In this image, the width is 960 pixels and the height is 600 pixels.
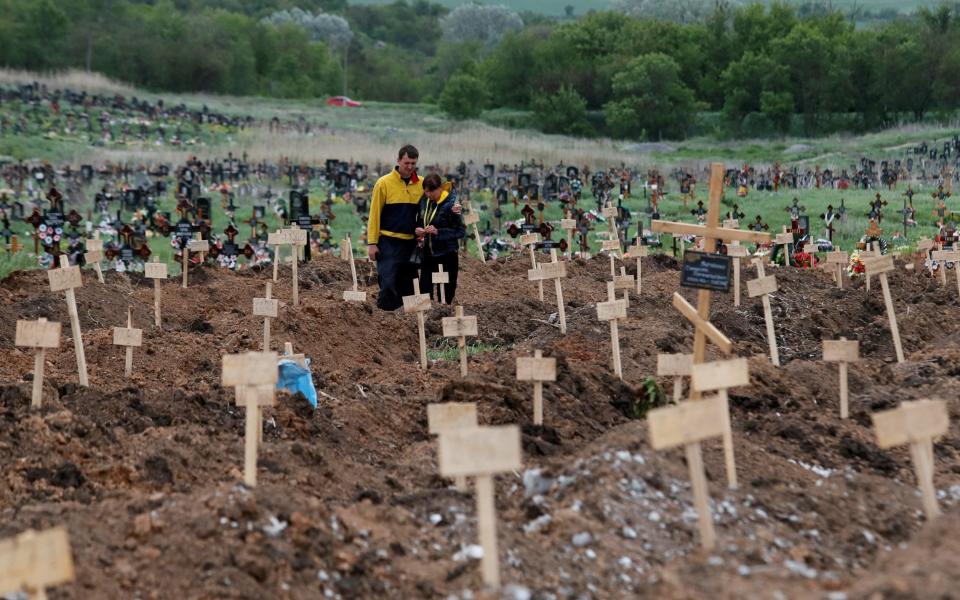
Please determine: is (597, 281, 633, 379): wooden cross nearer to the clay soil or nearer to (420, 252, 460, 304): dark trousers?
the clay soil

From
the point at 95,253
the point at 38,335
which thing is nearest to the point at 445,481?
the point at 38,335

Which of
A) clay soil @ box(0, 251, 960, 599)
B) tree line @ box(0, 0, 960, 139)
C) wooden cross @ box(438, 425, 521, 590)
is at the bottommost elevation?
clay soil @ box(0, 251, 960, 599)

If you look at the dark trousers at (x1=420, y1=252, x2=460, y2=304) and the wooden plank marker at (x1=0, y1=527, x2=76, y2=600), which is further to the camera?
the dark trousers at (x1=420, y1=252, x2=460, y2=304)

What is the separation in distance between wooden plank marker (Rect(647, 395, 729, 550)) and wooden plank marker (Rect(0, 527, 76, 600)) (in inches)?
91.2

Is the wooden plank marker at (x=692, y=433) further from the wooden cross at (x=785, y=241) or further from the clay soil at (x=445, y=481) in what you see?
the wooden cross at (x=785, y=241)

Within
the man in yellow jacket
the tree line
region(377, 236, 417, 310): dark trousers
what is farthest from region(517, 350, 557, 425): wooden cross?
the tree line

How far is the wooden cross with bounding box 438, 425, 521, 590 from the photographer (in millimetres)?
5062

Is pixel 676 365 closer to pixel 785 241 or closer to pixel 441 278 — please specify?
pixel 441 278

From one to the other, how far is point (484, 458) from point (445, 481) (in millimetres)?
2310

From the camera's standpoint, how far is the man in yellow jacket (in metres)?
13.0

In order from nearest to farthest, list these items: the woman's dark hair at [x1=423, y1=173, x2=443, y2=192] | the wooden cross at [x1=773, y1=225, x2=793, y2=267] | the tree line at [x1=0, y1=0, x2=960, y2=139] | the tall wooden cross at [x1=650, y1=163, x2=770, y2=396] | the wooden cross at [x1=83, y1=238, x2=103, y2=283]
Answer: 1. the tall wooden cross at [x1=650, y1=163, x2=770, y2=396]
2. the woman's dark hair at [x1=423, y1=173, x2=443, y2=192]
3. the wooden cross at [x1=83, y1=238, x2=103, y2=283]
4. the wooden cross at [x1=773, y1=225, x2=793, y2=267]
5. the tree line at [x1=0, y1=0, x2=960, y2=139]

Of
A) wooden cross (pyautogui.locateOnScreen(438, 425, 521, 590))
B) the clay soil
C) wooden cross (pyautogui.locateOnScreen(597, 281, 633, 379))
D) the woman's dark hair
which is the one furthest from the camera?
Result: the woman's dark hair

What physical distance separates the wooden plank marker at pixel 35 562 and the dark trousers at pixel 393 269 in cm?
881

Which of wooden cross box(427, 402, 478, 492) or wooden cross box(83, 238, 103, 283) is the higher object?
wooden cross box(427, 402, 478, 492)
